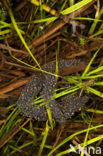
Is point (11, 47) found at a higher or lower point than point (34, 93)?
higher

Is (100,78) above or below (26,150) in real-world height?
above

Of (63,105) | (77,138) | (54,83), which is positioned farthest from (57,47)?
(77,138)

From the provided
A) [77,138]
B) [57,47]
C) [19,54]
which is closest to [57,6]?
[57,47]

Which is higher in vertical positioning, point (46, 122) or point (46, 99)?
point (46, 99)

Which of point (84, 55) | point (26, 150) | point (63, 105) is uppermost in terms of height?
point (84, 55)

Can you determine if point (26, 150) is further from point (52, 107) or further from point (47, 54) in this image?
point (47, 54)

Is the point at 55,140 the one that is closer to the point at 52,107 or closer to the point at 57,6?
the point at 52,107
